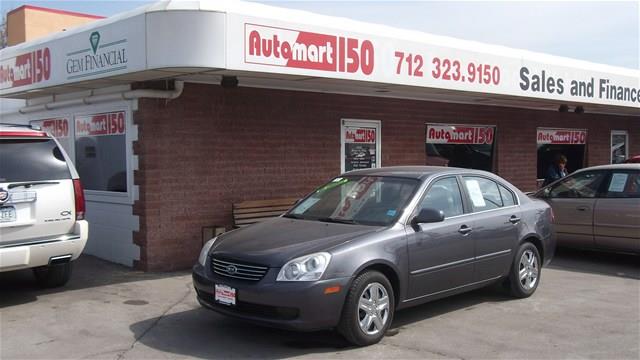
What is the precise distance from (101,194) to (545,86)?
7.98 metres

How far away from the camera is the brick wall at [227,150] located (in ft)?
28.7

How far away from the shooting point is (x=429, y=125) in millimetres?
12641

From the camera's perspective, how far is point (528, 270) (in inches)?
292

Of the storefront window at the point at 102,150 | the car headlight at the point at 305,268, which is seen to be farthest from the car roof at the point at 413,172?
the storefront window at the point at 102,150

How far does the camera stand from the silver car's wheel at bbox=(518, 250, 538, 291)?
24.0ft

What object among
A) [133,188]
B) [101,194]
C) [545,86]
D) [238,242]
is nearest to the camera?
[238,242]

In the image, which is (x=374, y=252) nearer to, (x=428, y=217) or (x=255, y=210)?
(x=428, y=217)

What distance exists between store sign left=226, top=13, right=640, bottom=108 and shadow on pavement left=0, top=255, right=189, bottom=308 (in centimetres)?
320

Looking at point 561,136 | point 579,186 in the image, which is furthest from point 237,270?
point 561,136

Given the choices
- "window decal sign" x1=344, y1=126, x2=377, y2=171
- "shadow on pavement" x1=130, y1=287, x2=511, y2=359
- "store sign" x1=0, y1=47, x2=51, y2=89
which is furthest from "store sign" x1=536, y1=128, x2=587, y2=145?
"store sign" x1=0, y1=47, x2=51, y2=89

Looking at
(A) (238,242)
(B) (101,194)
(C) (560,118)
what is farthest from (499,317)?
(C) (560,118)

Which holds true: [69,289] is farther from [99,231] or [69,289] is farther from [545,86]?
[545,86]

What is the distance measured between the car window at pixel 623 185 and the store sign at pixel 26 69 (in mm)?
8460

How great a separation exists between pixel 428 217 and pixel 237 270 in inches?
72.0
